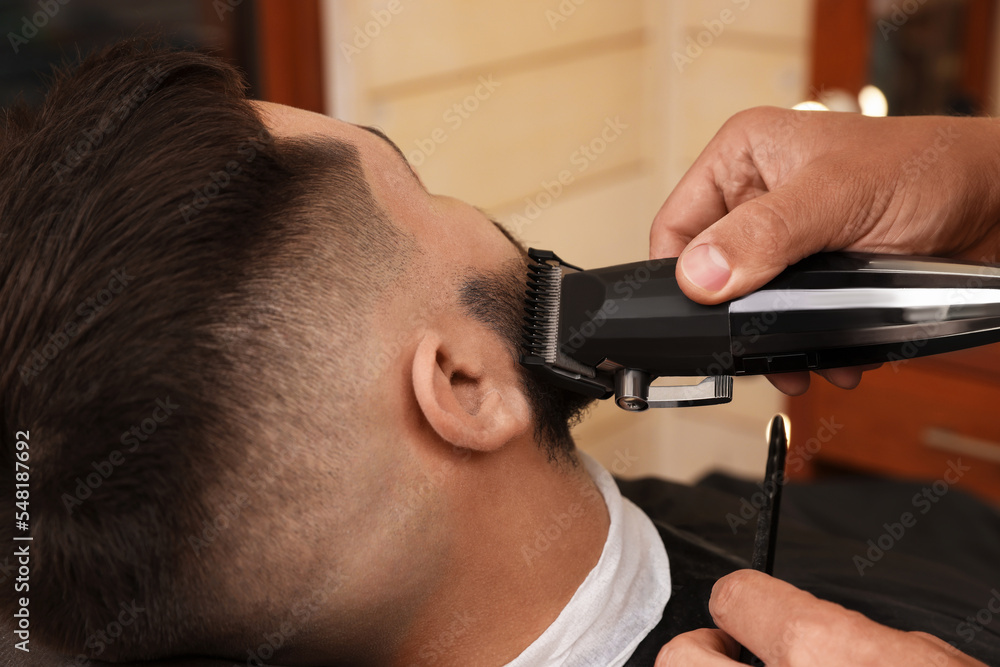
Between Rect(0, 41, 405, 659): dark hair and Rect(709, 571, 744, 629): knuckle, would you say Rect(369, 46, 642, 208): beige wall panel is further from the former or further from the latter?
Rect(709, 571, 744, 629): knuckle

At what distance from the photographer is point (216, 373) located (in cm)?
79

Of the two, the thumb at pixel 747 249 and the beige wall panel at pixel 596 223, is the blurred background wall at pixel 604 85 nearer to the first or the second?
the beige wall panel at pixel 596 223

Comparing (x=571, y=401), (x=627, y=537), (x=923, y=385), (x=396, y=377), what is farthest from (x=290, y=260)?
(x=923, y=385)

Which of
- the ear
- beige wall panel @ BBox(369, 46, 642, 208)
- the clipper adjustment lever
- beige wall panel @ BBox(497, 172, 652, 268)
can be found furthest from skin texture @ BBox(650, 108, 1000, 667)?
beige wall panel @ BBox(497, 172, 652, 268)

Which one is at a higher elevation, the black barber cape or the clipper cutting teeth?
the clipper cutting teeth

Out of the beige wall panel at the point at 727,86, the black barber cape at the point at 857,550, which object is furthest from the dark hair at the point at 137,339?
the beige wall panel at the point at 727,86

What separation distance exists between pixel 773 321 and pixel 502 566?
40 centimetres

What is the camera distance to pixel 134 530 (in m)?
0.79

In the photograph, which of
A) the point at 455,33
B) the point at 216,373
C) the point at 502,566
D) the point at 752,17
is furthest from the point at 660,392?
the point at 752,17

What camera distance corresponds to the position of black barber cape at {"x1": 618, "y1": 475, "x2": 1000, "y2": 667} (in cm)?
118

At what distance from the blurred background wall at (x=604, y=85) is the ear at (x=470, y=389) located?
1.02m

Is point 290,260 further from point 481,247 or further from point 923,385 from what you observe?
point 923,385

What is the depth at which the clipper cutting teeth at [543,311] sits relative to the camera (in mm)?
979

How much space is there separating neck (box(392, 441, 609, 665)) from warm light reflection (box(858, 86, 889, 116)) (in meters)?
1.68
